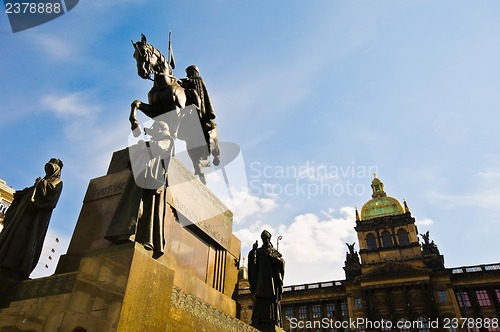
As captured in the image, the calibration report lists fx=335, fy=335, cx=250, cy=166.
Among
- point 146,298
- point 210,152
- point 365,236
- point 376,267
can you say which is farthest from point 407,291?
point 146,298

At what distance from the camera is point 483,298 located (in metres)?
47.3

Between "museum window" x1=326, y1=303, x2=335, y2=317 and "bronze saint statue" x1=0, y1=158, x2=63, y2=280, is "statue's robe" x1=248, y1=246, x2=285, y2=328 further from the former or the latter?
"museum window" x1=326, y1=303, x2=335, y2=317

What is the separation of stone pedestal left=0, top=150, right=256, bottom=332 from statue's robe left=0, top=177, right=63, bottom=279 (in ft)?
1.33

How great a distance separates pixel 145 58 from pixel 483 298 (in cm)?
5745

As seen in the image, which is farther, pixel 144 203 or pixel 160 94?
pixel 160 94

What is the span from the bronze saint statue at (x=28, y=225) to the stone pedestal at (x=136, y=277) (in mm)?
436

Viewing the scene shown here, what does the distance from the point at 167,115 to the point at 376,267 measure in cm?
5540

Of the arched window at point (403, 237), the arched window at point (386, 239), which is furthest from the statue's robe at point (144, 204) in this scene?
the arched window at point (403, 237)

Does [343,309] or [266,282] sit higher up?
[343,309]

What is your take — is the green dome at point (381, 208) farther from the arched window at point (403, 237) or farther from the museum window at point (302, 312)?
the museum window at point (302, 312)

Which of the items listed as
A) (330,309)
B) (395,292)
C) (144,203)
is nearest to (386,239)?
(395,292)

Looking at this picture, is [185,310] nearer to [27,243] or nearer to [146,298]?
[146,298]

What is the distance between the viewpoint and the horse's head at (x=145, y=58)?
696 centimetres

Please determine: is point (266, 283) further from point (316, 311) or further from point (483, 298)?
point (483, 298)
